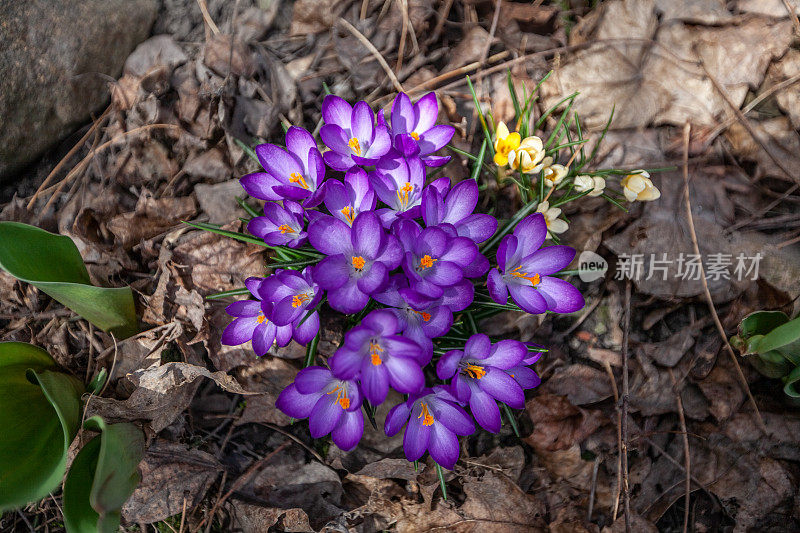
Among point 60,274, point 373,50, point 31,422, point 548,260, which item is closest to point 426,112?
point 548,260

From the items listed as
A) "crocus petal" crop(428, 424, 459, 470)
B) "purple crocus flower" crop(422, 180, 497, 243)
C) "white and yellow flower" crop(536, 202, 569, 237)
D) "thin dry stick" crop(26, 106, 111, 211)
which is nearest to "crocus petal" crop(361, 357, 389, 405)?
→ "crocus petal" crop(428, 424, 459, 470)

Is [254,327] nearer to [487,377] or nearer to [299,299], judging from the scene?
[299,299]

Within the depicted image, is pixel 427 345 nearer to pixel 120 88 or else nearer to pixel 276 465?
pixel 276 465

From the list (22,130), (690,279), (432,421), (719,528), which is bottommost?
(719,528)

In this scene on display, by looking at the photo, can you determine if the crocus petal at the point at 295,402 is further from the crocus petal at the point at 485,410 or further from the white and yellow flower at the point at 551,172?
the white and yellow flower at the point at 551,172

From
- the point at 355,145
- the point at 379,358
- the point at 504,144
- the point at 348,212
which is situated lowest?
the point at 379,358

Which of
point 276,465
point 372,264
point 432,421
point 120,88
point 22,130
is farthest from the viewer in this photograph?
point 120,88

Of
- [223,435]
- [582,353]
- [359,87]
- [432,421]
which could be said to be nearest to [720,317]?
[582,353]
